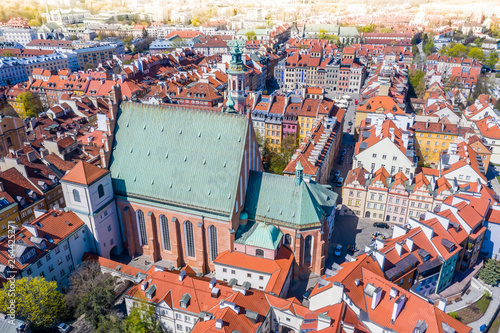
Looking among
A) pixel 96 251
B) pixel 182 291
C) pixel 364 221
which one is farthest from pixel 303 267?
pixel 96 251

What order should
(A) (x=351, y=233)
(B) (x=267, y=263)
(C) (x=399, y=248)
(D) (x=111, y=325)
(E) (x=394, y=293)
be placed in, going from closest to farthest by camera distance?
(E) (x=394, y=293)
(D) (x=111, y=325)
(C) (x=399, y=248)
(B) (x=267, y=263)
(A) (x=351, y=233)

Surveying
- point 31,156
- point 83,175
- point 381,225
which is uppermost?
point 83,175

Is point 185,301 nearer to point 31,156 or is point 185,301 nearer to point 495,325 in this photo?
point 495,325

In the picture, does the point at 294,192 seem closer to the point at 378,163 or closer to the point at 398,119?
the point at 378,163

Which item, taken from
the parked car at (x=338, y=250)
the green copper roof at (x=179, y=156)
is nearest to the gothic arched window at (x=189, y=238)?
the green copper roof at (x=179, y=156)

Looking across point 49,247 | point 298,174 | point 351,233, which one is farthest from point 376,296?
point 49,247


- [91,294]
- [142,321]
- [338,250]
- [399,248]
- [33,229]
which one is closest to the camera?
[142,321]

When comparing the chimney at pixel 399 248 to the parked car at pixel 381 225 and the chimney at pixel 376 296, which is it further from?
the parked car at pixel 381 225

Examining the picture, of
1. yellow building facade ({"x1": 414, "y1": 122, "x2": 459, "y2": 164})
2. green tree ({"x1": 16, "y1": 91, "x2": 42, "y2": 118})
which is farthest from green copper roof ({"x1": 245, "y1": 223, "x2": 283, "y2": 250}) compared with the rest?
green tree ({"x1": 16, "y1": 91, "x2": 42, "y2": 118})
